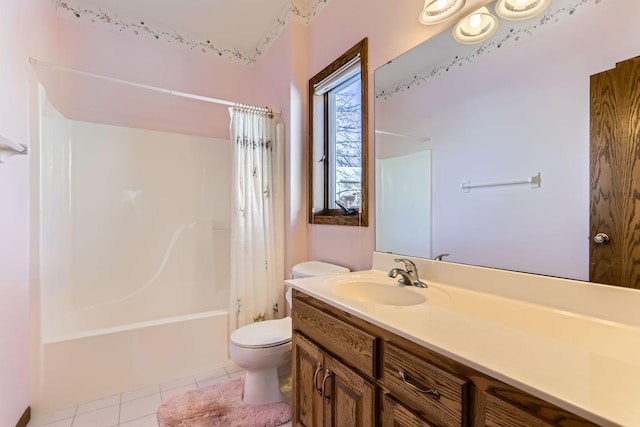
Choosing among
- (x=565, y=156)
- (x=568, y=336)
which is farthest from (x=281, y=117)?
(x=568, y=336)

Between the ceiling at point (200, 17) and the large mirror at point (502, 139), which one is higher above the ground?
the ceiling at point (200, 17)

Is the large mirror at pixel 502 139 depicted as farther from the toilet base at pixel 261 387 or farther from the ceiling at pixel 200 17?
the ceiling at pixel 200 17

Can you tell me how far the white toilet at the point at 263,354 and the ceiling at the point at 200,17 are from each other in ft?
6.43

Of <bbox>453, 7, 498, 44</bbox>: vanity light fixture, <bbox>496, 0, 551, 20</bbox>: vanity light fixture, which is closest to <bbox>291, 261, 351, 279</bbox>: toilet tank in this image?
<bbox>453, 7, 498, 44</bbox>: vanity light fixture

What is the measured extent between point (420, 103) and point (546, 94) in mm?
544

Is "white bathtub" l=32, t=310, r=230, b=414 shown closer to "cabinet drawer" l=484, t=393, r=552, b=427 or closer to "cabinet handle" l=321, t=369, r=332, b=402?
"cabinet handle" l=321, t=369, r=332, b=402

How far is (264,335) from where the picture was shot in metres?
1.75

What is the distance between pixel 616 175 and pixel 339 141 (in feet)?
4.74

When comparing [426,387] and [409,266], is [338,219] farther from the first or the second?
[426,387]

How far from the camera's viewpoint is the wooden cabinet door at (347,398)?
931mm

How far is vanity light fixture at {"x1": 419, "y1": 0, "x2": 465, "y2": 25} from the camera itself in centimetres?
123

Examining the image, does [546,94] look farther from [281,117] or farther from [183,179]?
[183,179]

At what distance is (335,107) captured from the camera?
2.11 meters

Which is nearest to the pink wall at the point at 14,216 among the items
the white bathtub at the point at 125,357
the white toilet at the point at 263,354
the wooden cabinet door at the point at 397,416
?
the white bathtub at the point at 125,357
